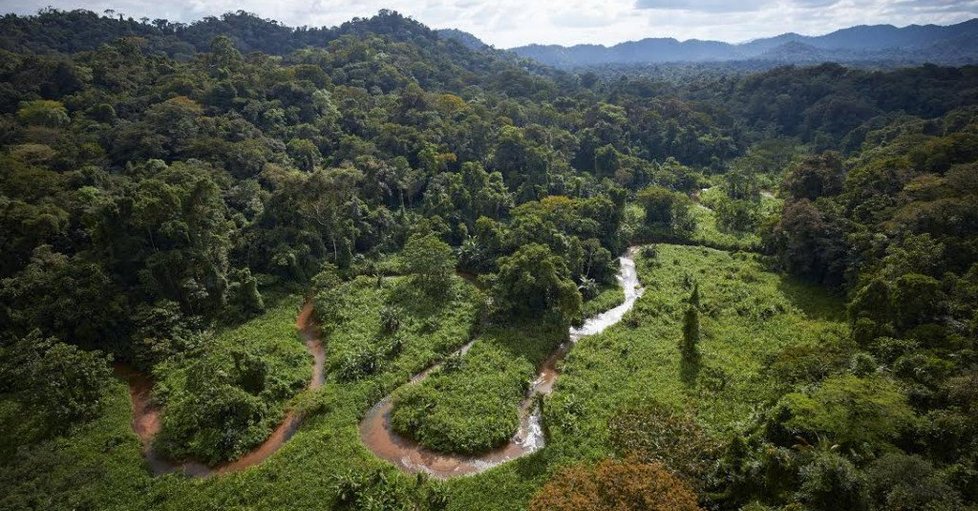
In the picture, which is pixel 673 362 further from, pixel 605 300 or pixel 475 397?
pixel 475 397

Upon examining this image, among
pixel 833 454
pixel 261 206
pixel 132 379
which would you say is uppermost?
pixel 261 206

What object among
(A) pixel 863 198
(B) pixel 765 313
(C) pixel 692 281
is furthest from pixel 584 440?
(A) pixel 863 198

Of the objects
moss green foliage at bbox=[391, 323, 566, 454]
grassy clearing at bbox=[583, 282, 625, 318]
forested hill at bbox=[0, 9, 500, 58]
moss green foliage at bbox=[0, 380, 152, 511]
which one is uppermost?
forested hill at bbox=[0, 9, 500, 58]

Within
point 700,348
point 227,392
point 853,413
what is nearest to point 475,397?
point 227,392

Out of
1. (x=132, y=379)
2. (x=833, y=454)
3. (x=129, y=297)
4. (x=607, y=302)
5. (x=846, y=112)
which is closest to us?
(x=833, y=454)

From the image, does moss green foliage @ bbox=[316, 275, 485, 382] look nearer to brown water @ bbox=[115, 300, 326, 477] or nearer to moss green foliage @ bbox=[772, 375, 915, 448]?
brown water @ bbox=[115, 300, 326, 477]

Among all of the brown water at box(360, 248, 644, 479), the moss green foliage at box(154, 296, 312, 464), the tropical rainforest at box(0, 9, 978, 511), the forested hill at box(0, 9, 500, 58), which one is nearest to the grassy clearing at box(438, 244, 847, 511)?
Result: the tropical rainforest at box(0, 9, 978, 511)

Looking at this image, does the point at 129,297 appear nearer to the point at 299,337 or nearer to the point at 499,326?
the point at 299,337

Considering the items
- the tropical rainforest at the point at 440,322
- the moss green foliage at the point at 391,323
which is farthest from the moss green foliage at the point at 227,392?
the moss green foliage at the point at 391,323
